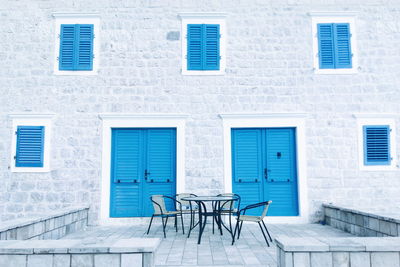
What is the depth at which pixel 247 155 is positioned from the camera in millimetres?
7570

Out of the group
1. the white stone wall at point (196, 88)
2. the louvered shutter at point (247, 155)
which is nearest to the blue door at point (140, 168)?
the white stone wall at point (196, 88)

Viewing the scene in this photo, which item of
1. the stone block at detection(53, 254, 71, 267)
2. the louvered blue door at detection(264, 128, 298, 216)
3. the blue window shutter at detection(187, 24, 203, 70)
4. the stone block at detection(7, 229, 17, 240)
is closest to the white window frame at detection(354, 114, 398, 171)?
the louvered blue door at detection(264, 128, 298, 216)

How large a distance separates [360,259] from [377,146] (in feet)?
16.5

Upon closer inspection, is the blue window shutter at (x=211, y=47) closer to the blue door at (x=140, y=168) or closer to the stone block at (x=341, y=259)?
the blue door at (x=140, y=168)

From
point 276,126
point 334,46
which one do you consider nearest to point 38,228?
point 276,126

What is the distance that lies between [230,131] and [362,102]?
313 centimetres

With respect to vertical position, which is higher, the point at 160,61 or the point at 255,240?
the point at 160,61

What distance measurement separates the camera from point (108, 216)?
289 inches

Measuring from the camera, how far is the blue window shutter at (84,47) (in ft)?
25.2

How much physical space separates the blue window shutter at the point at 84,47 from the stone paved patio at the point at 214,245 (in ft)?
12.1

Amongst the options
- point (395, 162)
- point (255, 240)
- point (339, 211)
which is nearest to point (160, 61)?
point (255, 240)

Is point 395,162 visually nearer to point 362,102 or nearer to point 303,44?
point 362,102

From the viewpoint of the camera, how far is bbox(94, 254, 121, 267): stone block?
10.5 feet

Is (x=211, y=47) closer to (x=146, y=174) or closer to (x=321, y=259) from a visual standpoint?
(x=146, y=174)
